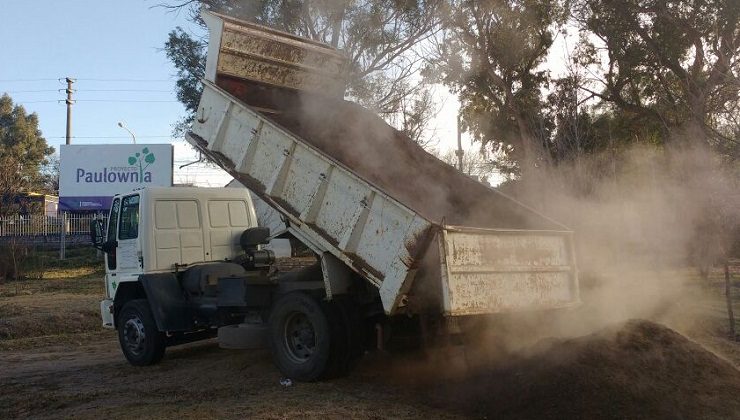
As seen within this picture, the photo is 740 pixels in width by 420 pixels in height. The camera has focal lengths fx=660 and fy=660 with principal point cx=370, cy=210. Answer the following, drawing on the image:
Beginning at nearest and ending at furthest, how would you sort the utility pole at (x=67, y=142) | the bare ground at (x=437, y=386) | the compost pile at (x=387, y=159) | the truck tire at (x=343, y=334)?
the bare ground at (x=437, y=386) < the truck tire at (x=343, y=334) < the compost pile at (x=387, y=159) < the utility pole at (x=67, y=142)

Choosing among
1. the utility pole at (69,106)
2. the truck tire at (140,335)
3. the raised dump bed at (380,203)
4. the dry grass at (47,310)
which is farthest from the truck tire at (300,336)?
the utility pole at (69,106)

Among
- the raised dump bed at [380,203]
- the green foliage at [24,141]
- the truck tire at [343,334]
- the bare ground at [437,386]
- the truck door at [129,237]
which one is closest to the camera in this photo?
the bare ground at [437,386]

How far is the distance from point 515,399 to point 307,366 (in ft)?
7.39

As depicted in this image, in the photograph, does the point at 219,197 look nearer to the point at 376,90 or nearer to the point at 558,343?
the point at 558,343

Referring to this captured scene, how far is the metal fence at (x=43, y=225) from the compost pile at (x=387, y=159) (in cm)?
2123

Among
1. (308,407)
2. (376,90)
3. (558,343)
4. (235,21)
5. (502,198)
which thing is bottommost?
(308,407)

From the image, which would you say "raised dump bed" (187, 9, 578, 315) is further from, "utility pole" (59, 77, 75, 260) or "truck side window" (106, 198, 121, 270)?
"utility pole" (59, 77, 75, 260)

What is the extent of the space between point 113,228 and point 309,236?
12.9 feet

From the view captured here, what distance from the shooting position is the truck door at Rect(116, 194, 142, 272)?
897 centimetres

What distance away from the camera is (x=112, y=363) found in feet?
31.3

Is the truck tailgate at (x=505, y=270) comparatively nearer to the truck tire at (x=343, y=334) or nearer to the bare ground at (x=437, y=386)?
the bare ground at (x=437, y=386)

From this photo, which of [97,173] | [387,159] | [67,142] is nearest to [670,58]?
[387,159]

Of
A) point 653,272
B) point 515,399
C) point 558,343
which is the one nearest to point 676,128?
point 653,272

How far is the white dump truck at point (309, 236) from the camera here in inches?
243
